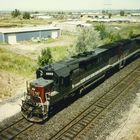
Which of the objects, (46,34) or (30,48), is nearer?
(30,48)

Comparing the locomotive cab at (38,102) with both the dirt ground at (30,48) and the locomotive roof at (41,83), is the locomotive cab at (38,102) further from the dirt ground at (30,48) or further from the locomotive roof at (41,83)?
the dirt ground at (30,48)

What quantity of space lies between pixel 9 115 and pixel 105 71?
11891 millimetres

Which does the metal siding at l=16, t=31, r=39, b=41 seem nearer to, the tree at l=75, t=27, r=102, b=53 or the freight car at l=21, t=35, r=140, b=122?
the tree at l=75, t=27, r=102, b=53

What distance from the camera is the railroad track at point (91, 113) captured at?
14413 mm

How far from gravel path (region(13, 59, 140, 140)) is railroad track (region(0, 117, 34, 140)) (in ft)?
1.66

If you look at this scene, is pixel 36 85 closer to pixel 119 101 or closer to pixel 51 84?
pixel 51 84

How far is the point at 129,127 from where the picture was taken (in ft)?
50.1

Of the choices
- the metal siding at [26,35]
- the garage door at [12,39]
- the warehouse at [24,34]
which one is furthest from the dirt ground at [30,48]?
the metal siding at [26,35]

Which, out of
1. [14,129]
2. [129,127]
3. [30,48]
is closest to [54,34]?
[30,48]

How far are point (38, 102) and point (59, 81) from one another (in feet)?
7.02

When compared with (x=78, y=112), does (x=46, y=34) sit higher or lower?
higher

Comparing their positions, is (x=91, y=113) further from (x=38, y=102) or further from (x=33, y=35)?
(x=33, y=35)

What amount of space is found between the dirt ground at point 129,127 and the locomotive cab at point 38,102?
4.77 m

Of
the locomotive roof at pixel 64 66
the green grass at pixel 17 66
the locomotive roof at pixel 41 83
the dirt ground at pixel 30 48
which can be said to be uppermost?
the locomotive roof at pixel 64 66
